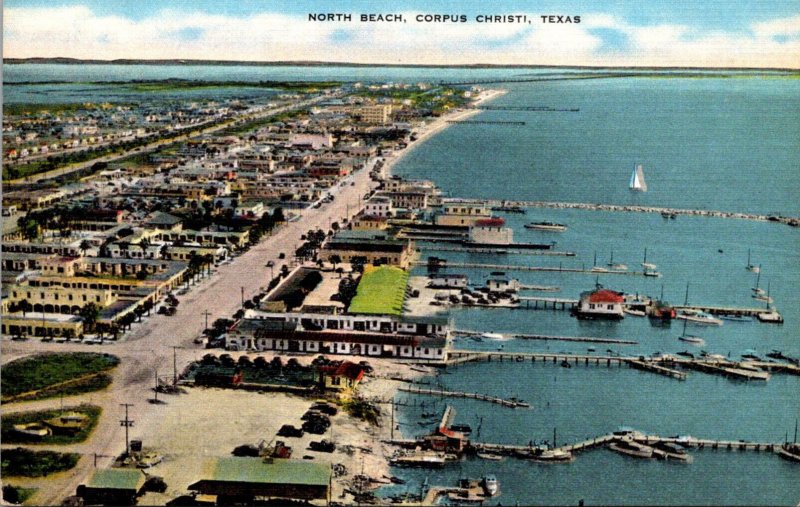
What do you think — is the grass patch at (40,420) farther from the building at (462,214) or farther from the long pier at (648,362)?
the building at (462,214)

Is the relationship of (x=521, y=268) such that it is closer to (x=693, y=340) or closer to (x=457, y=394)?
(x=693, y=340)

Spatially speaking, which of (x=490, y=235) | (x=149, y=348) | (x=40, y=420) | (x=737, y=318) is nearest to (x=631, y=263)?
(x=490, y=235)

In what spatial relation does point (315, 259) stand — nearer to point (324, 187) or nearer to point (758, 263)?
point (324, 187)

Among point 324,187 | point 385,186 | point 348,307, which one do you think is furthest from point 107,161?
point 348,307

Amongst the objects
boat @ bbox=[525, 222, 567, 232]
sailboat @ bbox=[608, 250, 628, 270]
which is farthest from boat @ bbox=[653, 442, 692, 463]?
boat @ bbox=[525, 222, 567, 232]

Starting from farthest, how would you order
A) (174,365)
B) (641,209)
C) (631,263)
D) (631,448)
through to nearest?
(641,209) < (631,263) < (174,365) < (631,448)

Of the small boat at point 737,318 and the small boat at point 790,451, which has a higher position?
the small boat at point 737,318

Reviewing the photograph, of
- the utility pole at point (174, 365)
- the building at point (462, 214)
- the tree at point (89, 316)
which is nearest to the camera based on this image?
the utility pole at point (174, 365)

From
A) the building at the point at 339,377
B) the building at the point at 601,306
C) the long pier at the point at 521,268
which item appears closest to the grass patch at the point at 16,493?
the building at the point at 339,377
